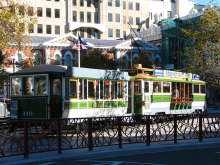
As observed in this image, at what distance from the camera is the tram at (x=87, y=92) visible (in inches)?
756

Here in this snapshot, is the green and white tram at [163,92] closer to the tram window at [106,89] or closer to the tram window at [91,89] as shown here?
the tram window at [106,89]

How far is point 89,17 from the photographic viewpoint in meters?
82.8

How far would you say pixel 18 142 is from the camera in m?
12.2

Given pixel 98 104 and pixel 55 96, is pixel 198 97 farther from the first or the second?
pixel 55 96

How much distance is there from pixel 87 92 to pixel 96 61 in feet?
109

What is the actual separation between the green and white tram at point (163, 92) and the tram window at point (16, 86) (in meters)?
7.11

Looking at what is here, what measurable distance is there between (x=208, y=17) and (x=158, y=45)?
4361 cm

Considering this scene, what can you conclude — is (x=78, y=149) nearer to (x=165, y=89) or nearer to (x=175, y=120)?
(x=175, y=120)

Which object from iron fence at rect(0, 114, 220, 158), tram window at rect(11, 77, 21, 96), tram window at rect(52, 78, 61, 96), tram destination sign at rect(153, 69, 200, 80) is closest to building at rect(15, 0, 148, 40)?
tram destination sign at rect(153, 69, 200, 80)

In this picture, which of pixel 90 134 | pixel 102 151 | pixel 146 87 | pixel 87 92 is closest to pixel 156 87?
pixel 146 87

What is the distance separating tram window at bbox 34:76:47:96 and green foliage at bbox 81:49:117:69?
33.9m

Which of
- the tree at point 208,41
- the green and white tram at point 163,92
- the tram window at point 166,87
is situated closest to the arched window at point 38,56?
the green and white tram at point 163,92

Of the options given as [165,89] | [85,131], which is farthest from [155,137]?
[165,89]

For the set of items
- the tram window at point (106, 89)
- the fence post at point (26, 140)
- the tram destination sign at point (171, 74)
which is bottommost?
the fence post at point (26, 140)
